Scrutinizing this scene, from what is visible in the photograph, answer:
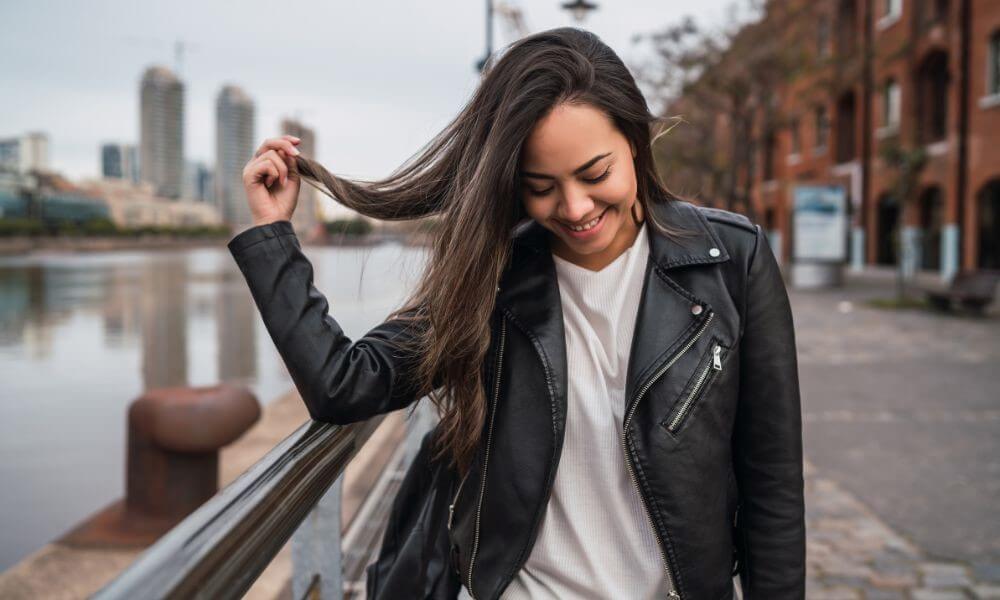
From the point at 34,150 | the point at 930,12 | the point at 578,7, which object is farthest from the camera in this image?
the point at 34,150

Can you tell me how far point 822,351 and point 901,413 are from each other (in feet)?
12.9

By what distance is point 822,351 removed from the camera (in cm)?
1085

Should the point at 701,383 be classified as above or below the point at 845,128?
below

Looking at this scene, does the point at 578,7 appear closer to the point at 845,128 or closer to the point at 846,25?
the point at 846,25

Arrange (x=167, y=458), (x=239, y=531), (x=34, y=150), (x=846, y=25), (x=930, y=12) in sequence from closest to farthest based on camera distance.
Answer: (x=239, y=531)
(x=167, y=458)
(x=930, y=12)
(x=846, y=25)
(x=34, y=150)

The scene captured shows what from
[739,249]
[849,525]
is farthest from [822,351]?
[739,249]

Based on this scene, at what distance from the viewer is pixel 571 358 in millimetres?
1608

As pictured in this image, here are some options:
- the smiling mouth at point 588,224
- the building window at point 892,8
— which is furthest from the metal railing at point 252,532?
the building window at point 892,8

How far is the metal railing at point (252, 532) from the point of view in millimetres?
875

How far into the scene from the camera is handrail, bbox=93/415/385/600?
34.1 inches

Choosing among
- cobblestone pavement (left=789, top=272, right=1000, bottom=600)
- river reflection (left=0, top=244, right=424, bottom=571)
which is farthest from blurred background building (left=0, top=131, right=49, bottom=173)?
cobblestone pavement (left=789, top=272, right=1000, bottom=600)

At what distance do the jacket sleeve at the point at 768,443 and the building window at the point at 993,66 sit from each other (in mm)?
24029

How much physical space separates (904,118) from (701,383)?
93.4 feet

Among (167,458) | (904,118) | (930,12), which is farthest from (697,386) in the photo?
(904,118)
